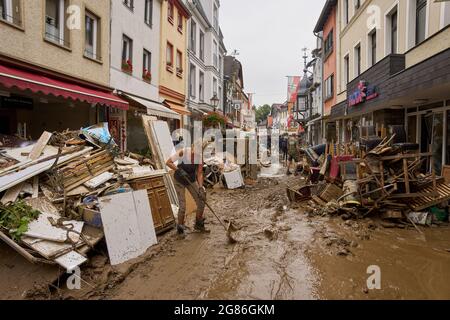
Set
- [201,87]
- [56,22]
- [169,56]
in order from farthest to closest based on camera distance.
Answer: [201,87], [169,56], [56,22]

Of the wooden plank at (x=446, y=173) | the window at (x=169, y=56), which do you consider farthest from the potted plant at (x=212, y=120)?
the wooden plank at (x=446, y=173)

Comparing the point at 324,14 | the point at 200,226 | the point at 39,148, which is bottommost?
the point at 200,226

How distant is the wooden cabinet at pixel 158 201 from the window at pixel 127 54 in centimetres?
821

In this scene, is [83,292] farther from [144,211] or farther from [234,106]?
A: [234,106]

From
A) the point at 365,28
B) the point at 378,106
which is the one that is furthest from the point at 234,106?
the point at 378,106

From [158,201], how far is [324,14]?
62.7 ft

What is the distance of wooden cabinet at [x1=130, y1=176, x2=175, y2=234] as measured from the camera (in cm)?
611

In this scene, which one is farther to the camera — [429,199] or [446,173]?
[446,173]

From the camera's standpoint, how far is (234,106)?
4109 cm

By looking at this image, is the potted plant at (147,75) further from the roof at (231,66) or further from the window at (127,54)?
the roof at (231,66)

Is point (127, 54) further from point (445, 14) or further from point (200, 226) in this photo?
point (445, 14)

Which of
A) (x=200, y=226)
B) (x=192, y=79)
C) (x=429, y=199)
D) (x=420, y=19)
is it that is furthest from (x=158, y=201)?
(x=192, y=79)

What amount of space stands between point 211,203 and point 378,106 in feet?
22.0

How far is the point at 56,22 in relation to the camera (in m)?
9.74
